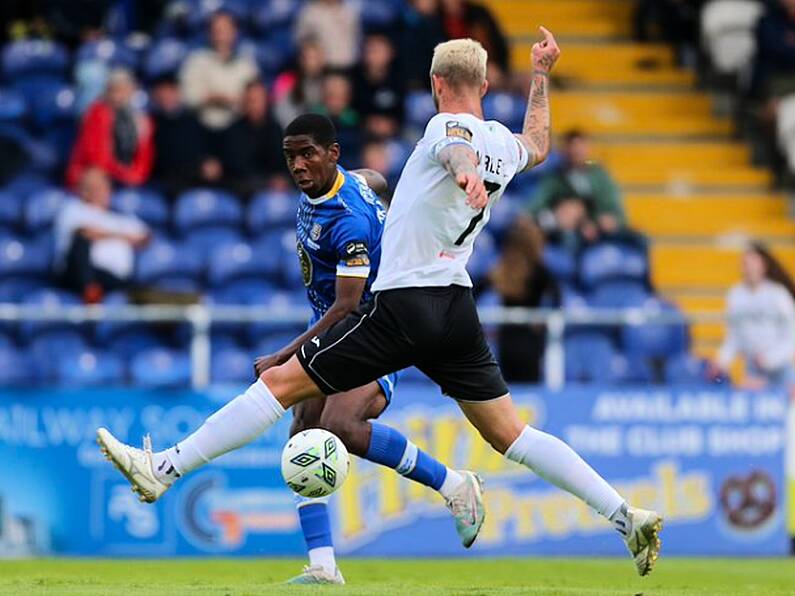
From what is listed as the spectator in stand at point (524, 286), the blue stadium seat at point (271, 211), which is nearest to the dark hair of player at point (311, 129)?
the spectator in stand at point (524, 286)

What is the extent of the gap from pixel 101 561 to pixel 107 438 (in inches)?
205

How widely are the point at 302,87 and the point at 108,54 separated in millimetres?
1916

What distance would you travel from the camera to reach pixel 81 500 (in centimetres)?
1531

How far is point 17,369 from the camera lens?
1509 centimetres

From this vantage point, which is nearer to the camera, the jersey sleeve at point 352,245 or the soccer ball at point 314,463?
the soccer ball at point 314,463

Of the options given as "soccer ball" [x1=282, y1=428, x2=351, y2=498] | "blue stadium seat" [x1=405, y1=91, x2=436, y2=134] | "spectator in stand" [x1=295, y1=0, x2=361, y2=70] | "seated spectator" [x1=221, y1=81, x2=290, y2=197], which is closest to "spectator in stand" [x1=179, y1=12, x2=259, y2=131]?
"seated spectator" [x1=221, y1=81, x2=290, y2=197]

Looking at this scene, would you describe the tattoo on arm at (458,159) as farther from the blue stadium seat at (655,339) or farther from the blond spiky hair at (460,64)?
the blue stadium seat at (655,339)

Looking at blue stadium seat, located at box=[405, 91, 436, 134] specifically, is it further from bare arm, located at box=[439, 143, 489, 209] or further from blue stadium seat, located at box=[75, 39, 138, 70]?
bare arm, located at box=[439, 143, 489, 209]

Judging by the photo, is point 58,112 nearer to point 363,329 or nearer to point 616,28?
point 616,28

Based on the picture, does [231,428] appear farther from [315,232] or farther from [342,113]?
[342,113]

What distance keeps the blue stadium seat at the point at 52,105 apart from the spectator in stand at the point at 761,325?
636 centimetres

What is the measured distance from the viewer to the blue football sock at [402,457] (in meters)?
10.7

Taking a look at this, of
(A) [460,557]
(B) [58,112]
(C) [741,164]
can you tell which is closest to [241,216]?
(B) [58,112]

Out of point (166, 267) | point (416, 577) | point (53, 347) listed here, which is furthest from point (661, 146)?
point (416, 577)
